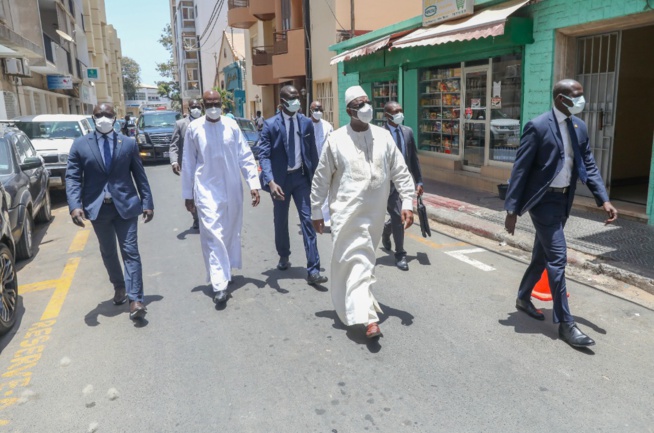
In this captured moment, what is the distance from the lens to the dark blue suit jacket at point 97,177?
469cm

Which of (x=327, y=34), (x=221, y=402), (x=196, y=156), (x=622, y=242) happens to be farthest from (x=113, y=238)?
(x=327, y=34)

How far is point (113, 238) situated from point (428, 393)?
3.17 meters

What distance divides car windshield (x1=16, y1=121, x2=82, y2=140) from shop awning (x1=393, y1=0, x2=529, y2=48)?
7.95 m

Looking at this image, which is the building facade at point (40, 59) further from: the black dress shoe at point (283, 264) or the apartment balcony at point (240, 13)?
the black dress shoe at point (283, 264)

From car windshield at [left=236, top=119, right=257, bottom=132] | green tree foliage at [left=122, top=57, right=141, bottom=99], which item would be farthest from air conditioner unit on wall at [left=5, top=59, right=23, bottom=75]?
green tree foliage at [left=122, top=57, right=141, bottom=99]

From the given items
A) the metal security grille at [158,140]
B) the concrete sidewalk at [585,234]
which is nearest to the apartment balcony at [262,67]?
the metal security grille at [158,140]

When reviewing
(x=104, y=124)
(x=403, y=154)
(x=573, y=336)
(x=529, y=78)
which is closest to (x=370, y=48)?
(x=529, y=78)

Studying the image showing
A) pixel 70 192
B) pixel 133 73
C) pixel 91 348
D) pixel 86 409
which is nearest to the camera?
pixel 86 409

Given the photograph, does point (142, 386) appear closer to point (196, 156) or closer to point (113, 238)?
point (113, 238)

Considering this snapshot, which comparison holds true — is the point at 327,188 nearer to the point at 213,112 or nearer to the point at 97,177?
the point at 213,112

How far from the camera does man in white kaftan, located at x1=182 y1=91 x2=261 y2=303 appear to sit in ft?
A: 17.0

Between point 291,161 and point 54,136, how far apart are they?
31.2 feet

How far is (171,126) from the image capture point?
20359mm

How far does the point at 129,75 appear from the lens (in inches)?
3804
